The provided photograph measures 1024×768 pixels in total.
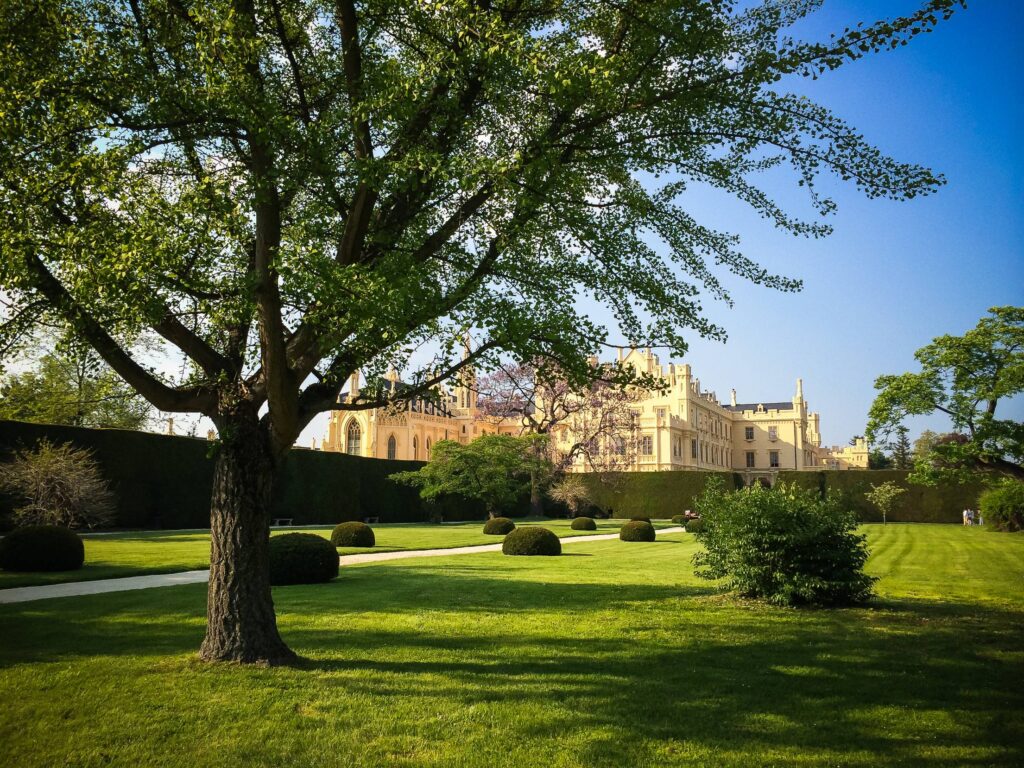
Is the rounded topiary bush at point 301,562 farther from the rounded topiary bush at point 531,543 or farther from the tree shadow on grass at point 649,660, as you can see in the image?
the rounded topiary bush at point 531,543

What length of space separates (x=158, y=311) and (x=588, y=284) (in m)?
3.71

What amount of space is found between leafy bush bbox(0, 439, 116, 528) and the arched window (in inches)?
2004

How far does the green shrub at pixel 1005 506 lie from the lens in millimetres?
27094

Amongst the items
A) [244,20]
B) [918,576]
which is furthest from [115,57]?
[918,576]

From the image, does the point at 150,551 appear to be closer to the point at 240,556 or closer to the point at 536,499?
the point at 240,556

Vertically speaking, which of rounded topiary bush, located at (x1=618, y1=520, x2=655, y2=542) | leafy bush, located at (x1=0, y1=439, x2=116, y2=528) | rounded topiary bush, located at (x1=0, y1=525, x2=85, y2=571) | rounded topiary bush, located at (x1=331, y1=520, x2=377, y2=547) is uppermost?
leafy bush, located at (x1=0, y1=439, x2=116, y2=528)

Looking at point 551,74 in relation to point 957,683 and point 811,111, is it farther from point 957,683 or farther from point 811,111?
point 957,683

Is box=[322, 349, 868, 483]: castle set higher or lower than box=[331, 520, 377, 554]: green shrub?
higher

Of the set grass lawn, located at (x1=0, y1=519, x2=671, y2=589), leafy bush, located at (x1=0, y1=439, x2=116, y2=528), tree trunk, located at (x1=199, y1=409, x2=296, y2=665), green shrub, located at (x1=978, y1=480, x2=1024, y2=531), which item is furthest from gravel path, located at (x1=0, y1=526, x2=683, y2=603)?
green shrub, located at (x1=978, y1=480, x2=1024, y2=531)

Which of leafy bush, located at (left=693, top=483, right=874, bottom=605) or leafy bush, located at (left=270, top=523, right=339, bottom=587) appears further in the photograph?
leafy bush, located at (left=270, top=523, right=339, bottom=587)

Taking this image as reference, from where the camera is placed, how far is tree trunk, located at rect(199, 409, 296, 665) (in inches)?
252

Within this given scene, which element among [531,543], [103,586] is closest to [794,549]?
[531,543]

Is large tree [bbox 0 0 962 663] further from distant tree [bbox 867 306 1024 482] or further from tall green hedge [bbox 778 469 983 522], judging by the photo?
tall green hedge [bbox 778 469 983 522]

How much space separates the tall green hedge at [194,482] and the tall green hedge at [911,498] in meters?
20.1
